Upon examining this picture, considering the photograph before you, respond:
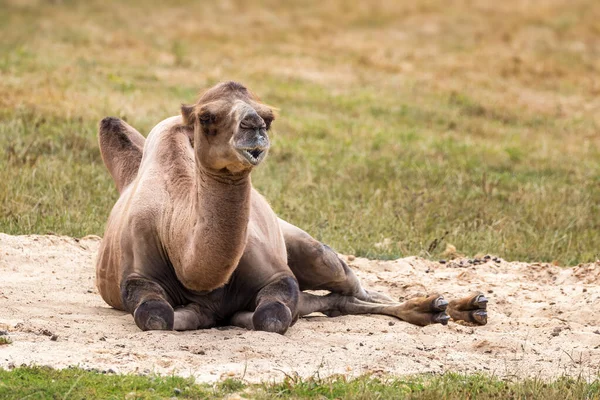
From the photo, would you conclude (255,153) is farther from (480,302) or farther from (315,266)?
(480,302)

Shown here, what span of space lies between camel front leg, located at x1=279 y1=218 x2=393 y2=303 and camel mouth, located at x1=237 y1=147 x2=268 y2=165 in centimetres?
248

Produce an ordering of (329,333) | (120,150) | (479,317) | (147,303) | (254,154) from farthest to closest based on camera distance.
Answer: (120,150) < (479,317) < (329,333) < (147,303) < (254,154)

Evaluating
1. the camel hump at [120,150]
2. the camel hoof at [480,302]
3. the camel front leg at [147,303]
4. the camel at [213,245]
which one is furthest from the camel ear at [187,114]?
the camel hoof at [480,302]

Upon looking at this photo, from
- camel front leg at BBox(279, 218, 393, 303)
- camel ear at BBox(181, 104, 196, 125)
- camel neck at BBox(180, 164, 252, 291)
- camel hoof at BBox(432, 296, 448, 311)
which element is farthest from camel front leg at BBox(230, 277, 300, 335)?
camel ear at BBox(181, 104, 196, 125)

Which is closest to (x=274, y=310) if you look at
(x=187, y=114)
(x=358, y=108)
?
(x=187, y=114)

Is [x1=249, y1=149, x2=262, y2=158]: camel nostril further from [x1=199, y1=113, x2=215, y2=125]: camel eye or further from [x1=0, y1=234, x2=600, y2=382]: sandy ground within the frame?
[x1=0, y1=234, x2=600, y2=382]: sandy ground

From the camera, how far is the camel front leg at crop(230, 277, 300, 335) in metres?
7.50

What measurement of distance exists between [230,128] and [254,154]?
32 cm

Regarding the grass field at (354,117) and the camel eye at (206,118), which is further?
the grass field at (354,117)

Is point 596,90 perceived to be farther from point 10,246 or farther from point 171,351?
point 171,351

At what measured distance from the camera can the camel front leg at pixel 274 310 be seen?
750cm

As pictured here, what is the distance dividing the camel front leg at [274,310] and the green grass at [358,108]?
3213mm

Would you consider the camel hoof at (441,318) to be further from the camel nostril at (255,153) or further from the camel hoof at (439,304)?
the camel nostril at (255,153)

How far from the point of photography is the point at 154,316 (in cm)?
738
